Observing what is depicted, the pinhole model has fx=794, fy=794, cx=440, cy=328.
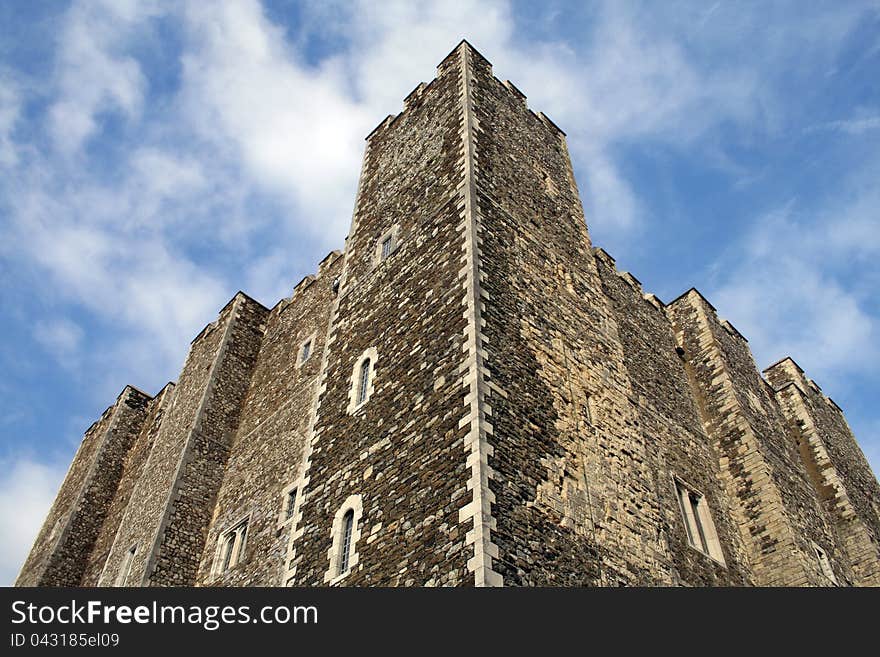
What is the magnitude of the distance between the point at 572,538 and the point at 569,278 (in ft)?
21.4

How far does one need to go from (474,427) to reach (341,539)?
308cm

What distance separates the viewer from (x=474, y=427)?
35.9ft

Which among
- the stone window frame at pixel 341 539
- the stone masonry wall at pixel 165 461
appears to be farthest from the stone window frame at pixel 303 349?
the stone window frame at pixel 341 539

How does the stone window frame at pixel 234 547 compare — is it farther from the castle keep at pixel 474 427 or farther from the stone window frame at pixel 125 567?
the stone window frame at pixel 125 567

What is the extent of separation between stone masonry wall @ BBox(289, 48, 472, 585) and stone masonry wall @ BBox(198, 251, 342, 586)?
3.20 m

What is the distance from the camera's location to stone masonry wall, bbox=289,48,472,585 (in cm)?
1084

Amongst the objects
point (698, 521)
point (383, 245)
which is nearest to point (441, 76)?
point (383, 245)

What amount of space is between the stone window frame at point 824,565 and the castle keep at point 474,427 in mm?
92

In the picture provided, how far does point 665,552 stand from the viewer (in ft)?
43.0

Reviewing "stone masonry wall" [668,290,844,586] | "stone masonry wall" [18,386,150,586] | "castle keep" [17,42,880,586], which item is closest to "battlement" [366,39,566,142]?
"castle keep" [17,42,880,586]

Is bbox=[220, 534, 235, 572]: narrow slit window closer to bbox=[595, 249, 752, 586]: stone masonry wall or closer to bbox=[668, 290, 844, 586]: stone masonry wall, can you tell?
bbox=[595, 249, 752, 586]: stone masonry wall

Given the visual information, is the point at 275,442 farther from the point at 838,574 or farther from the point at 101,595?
the point at 838,574

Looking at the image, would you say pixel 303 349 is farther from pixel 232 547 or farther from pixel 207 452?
pixel 232 547

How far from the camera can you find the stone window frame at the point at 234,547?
1827cm
